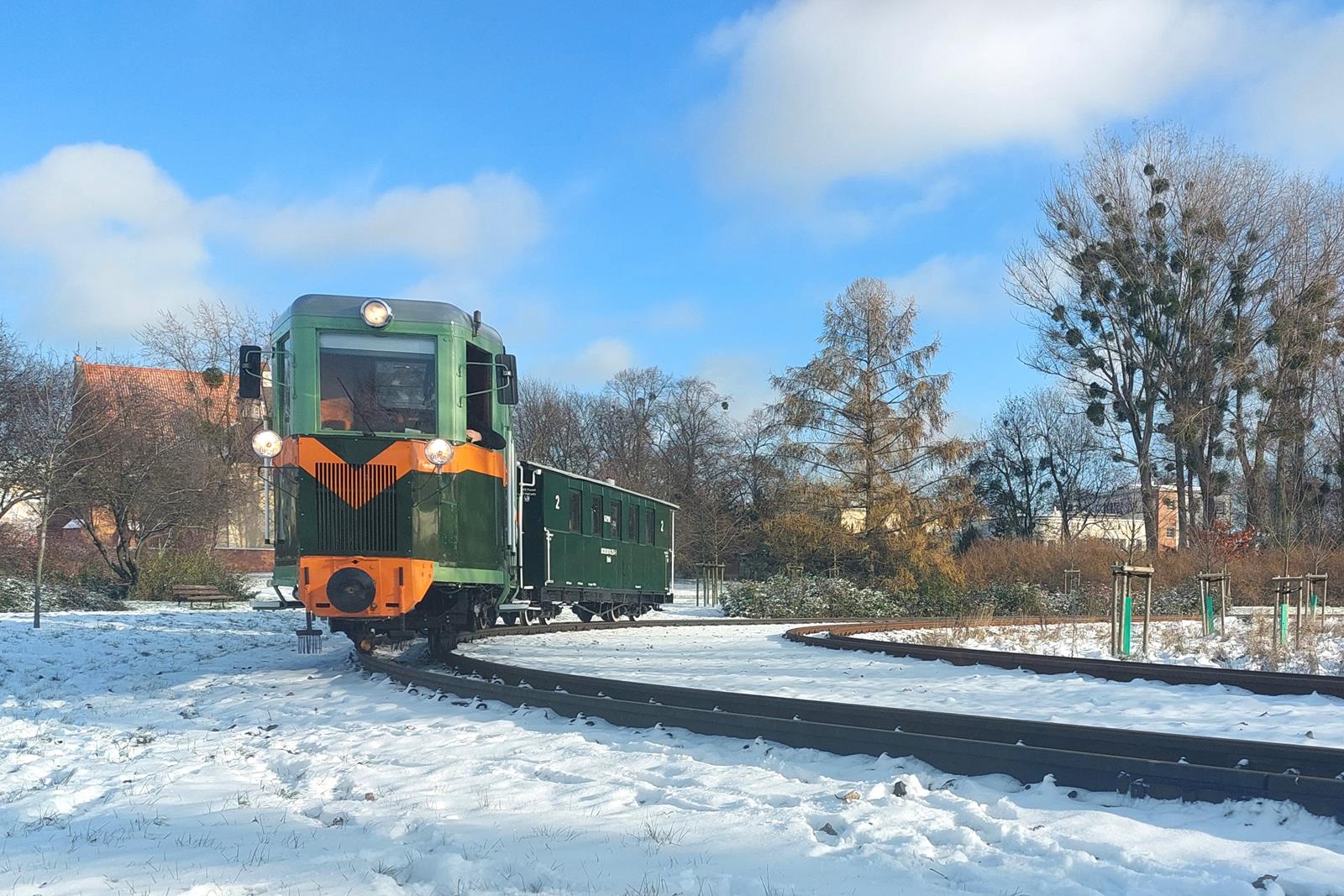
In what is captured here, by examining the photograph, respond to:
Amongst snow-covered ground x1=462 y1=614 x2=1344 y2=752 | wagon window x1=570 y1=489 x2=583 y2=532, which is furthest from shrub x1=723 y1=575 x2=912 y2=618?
snow-covered ground x1=462 y1=614 x2=1344 y2=752

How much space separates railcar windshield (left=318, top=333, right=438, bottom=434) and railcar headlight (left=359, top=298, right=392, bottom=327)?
0.20m

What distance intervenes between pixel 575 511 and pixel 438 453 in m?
8.19

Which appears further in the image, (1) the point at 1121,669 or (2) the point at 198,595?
(2) the point at 198,595

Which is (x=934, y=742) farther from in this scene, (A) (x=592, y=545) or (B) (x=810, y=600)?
(B) (x=810, y=600)

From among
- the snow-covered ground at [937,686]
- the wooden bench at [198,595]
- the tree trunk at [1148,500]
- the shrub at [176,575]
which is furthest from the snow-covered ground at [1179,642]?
the shrub at [176,575]

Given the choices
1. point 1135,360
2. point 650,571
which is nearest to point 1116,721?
point 650,571

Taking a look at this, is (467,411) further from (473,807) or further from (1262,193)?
(1262,193)

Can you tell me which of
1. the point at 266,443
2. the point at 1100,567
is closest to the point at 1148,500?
the point at 1100,567

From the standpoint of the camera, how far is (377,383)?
10344 mm

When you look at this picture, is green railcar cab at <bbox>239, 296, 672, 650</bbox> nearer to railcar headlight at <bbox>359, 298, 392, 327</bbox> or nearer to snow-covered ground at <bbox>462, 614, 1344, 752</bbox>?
railcar headlight at <bbox>359, 298, 392, 327</bbox>

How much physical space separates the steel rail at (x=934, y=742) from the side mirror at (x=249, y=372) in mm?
3586

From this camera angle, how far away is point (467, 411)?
10875 mm

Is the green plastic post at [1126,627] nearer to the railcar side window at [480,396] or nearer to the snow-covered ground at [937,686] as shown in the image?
the snow-covered ground at [937,686]

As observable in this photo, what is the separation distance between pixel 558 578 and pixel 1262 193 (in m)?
30.7
